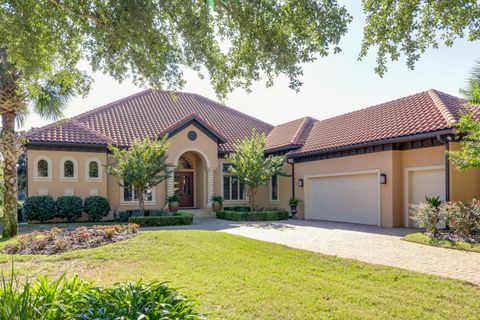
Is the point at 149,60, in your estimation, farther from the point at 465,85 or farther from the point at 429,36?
the point at 465,85

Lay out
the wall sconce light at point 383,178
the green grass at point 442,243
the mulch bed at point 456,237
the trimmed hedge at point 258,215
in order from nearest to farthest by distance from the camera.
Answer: the green grass at point 442,243 → the mulch bed at point 456,237 → the wall sconce light at point 383,178 → the trimmed hedge at point 258,215

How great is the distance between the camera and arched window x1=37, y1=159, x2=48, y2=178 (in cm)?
1825

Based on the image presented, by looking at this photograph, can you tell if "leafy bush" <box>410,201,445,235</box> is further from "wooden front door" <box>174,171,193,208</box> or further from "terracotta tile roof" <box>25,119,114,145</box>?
"terracotta tile roof" <box>25,119,114,145</box>

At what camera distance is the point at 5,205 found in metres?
12.8

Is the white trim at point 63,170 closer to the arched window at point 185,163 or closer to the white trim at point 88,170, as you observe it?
the white trim at point 88,170

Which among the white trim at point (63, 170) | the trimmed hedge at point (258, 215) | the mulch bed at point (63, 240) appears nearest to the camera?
the mulch bed at point (63, 240)

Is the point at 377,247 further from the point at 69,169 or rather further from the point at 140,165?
the point at 69,169

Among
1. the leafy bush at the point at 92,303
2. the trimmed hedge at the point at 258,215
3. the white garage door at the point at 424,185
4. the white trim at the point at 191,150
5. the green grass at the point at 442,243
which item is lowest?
the trimmed hedge at the point at 258,215

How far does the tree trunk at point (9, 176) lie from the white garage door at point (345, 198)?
533 inches

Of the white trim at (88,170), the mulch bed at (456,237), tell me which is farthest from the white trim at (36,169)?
the mulch bed at (456,237)

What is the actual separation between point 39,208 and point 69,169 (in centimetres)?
248

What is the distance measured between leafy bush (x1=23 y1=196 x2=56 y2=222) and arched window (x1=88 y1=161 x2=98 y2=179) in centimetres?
236

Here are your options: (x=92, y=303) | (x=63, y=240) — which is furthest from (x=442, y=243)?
(x=63, y=240)

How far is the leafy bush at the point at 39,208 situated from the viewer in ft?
56.2
